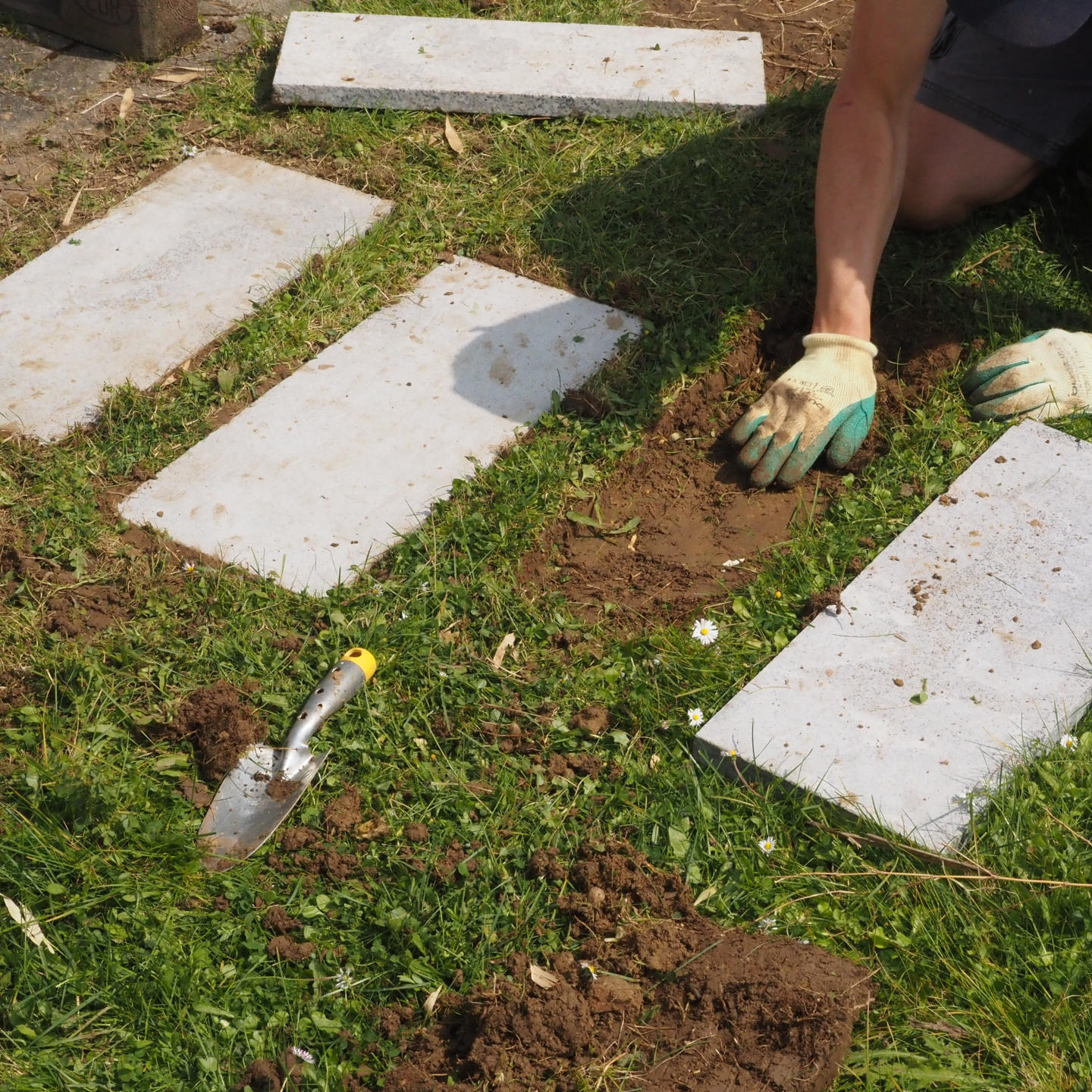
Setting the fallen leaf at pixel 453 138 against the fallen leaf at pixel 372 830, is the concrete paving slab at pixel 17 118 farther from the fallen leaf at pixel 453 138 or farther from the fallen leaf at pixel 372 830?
the fallen leaf at pixel 372 830

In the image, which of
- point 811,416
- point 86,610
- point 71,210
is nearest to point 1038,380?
point 811,416

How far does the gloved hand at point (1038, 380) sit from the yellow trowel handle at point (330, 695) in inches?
66.2

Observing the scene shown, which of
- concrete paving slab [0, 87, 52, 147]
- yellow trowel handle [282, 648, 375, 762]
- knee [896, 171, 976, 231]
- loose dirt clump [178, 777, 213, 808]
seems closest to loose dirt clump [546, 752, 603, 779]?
yellow trowel handle [282, 648, 375, 762]

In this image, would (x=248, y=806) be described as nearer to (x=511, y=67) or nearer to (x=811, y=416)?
(x=811, y=416)

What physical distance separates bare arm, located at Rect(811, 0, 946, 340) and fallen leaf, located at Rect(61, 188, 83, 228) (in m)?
2.25

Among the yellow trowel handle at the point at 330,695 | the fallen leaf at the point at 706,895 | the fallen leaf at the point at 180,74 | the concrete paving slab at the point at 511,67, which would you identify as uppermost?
the concrete paving slab at the point at 511,67

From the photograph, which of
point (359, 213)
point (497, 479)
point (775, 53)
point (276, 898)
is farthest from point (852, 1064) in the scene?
point (775, 53)

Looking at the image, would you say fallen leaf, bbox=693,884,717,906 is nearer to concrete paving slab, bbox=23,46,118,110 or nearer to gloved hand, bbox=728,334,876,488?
gloved hand, bbox=728,334,876,488

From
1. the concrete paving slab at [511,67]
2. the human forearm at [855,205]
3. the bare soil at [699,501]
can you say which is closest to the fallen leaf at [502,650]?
the bare soil at [699,501]

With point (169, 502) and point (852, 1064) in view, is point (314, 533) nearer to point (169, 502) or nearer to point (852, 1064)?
point (169, 502)

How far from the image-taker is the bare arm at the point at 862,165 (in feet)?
9.56

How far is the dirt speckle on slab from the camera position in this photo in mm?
2221

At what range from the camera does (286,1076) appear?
5.98 feet

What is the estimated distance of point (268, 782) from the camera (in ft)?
7.20
